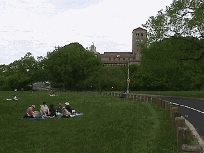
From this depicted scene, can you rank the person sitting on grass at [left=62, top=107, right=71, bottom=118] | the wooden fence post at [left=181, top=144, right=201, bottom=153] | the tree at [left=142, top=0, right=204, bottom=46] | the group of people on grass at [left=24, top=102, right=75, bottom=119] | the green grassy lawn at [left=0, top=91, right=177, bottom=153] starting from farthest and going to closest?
the tree at [left=142, top=0, right=204, bottom=46] → the person sitting on grass at [left=62, top=107, right=71, bottom=118] → the group of people on grass at [left=24, top=102, right=75, bottom=119] → the green grassy lawn at [left=0, top=91, right=177, bottom=153] → the wooden fence post at [left=181, top=144, right=201, bottom=153]

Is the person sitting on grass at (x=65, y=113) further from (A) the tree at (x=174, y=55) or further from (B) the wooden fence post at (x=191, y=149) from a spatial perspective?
(A) the tree at (x=174, y=55)

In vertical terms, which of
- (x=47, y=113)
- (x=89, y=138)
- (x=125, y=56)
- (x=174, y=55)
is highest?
(x=125, y=56)

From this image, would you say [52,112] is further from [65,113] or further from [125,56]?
[125,56]

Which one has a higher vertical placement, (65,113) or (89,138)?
(65,113)

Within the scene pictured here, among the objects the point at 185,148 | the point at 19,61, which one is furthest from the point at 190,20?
the point at 19,61

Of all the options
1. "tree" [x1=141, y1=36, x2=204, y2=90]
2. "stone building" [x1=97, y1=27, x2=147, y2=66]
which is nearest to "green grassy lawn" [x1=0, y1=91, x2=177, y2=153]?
"tree" [x1=141, y1=36, x2=204, y2=90]

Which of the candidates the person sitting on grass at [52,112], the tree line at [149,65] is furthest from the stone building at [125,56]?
the person sitting on grass at [52,112]

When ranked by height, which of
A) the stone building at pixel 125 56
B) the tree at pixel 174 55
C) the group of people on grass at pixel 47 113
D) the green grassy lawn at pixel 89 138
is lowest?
the green grassy lawn at pixel 89 138

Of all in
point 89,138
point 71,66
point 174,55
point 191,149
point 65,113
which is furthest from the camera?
point 71,66

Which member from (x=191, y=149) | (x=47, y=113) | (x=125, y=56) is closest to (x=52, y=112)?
(x=47, y=113)

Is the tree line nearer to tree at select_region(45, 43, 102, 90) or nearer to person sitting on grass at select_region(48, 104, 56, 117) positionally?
tree at select_region(45, 43, 102, 90)

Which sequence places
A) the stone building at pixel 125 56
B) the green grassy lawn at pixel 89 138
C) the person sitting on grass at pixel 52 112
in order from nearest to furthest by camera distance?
the green grassy lawn at pixel 89 138 < the person sitting on grass at pixel 52 112 < the stone building at pixel 125 56

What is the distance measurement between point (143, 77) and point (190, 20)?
167 feet

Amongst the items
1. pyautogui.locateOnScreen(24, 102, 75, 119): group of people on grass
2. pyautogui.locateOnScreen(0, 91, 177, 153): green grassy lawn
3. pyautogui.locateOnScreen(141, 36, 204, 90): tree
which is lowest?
pyautogui.locateOnScreen(0, 91, 177, 153): green grassy lawn
